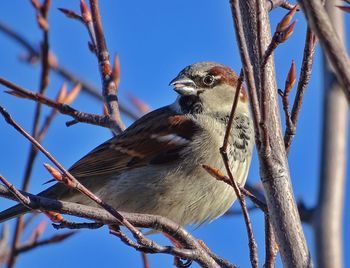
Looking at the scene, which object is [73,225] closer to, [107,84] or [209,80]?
[107,84]

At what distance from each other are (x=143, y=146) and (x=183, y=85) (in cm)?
51

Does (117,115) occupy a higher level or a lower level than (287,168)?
higher

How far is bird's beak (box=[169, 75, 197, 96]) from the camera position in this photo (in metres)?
4.48

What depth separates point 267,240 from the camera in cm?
270

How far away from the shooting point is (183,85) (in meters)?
4.52

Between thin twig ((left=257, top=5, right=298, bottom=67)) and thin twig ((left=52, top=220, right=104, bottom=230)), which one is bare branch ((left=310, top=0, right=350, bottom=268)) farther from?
thin twig ((left=52, top=220, right=104, bottom=230))

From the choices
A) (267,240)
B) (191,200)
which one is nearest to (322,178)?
(267,240)

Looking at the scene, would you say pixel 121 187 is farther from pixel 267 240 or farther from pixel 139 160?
pixel 267 240

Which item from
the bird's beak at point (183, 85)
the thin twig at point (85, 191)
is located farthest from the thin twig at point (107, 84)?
the thin twig at point (85, 191)

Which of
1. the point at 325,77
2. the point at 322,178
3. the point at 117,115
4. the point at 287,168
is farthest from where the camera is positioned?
the point at 117,115

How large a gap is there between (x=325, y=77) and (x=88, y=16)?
2.61 m

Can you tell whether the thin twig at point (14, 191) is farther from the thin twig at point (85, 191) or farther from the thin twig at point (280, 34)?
the thin twig at point (280, 34)

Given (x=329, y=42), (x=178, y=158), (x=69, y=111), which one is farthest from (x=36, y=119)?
(x=329, y=42)

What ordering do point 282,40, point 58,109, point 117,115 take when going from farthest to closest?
point 117,115 → point 58,109 → point 282,40
